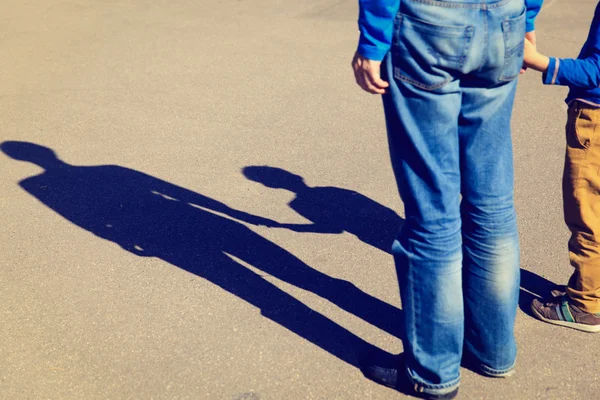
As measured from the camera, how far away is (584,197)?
2.96m

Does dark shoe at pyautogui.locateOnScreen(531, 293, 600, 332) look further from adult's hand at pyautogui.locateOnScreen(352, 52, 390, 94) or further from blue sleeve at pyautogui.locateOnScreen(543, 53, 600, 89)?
adult's hand at pyautogui.locateOnScreen(352, 52, 390, 94)

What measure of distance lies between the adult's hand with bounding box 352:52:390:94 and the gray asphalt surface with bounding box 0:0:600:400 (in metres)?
1.20

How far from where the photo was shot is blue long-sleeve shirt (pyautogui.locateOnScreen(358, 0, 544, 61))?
2.09m

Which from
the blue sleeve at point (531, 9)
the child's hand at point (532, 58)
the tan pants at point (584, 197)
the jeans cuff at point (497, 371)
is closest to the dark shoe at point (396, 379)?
the jeans cuff at point (497, 371)

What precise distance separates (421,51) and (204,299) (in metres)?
1.72

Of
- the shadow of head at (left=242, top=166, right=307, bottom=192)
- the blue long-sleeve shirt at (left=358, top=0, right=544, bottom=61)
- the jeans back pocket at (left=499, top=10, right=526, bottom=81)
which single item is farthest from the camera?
the shadow of head at (left=242, top=166, right=307, bottom=192)

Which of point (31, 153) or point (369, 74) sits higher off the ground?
point (369, 74)

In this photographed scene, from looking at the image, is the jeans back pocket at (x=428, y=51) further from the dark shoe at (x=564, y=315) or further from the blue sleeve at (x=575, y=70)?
the dark shoe at (x=564, y=315)

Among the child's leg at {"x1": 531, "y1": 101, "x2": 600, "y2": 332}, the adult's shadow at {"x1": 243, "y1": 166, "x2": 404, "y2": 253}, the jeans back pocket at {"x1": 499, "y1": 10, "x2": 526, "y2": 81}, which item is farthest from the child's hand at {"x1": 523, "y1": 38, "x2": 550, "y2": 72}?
the adult's shadow at {"x1": 243, "y1": 166, "x2": 404, "y2": 253}

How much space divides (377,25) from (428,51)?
0.59 ft

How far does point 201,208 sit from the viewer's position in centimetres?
419

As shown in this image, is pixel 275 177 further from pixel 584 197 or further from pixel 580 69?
pixel 580 69

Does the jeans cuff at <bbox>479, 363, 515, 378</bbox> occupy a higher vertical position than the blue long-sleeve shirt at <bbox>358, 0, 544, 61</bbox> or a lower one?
lower

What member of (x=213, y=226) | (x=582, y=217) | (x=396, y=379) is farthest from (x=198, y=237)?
(x=582, y=217)
